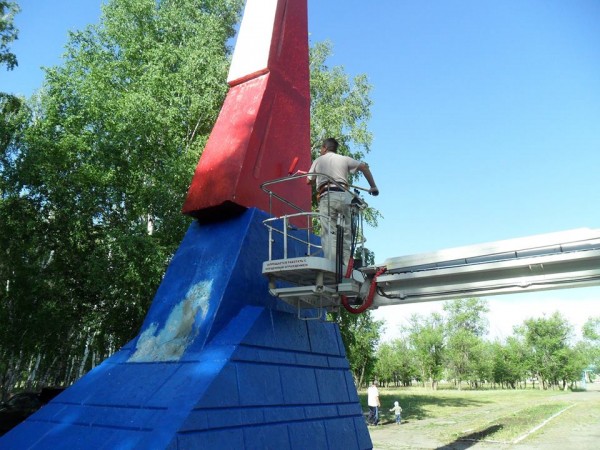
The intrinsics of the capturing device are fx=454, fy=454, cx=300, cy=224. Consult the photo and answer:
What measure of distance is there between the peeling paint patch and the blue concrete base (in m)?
0.01

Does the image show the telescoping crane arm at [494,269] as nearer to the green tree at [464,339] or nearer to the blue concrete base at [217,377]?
the blue concrete base at [217,377]

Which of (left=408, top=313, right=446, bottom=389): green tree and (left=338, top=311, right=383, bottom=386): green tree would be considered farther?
(left=408, top=313, right=446, bottom=389): green tree

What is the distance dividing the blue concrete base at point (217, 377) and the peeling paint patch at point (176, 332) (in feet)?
0.04

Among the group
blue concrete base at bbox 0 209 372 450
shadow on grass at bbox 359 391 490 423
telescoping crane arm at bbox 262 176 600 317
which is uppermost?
telescoping crane arm at bbox 262 176 600 317

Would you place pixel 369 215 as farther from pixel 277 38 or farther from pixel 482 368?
pixel 482 368

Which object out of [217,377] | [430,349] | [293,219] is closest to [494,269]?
[293,219]

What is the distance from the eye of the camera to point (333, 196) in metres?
4.71

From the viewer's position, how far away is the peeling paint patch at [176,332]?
430cm

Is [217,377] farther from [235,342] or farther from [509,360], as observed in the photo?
[509,360]

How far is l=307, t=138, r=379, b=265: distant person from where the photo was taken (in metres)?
4.54

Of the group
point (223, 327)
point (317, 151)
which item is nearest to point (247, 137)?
point (223, 327)

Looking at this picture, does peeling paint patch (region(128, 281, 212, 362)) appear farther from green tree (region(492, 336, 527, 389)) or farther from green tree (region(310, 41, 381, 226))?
green tree (region(492, 336, 527, 389))

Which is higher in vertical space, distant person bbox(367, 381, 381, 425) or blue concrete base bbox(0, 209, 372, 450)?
blue concrete base bbox(0, 209, 372, 450)

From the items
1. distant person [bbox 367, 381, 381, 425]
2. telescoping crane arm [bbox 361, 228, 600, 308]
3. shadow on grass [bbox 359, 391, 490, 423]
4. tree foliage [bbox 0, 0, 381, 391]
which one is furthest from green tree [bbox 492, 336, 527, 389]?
telescoping crane arm [bbox 361, 228, 600, 308]
